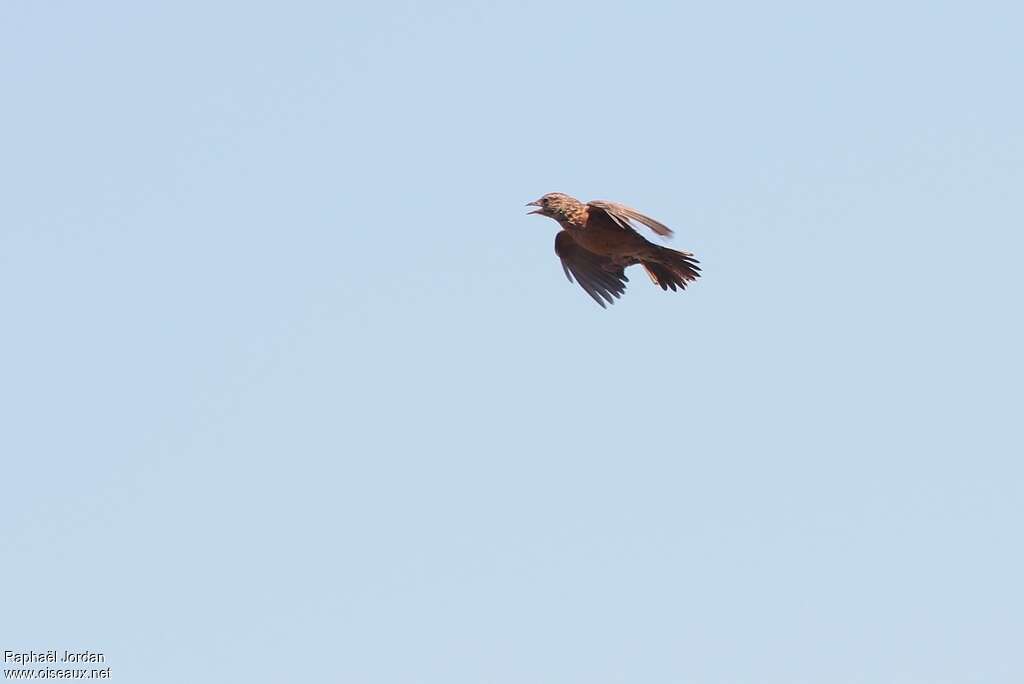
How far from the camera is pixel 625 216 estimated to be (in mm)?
23203

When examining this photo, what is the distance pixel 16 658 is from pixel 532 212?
8789 mm

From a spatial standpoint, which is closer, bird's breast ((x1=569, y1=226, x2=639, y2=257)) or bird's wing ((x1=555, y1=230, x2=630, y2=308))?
bird's breast ((x1=569, y1=226, x2=639, y2=257))

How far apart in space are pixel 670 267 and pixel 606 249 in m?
0.87

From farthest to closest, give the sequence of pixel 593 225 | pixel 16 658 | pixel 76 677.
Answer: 1. pixel 593 225
2. pixel 76 677
3. pixel 16 658

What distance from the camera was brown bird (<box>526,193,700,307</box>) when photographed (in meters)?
23.5

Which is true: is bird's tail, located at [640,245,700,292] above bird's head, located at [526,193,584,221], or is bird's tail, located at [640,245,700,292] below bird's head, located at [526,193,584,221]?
below

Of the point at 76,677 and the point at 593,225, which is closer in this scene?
the point at 76,677

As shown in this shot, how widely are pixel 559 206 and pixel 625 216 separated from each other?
5.06ft

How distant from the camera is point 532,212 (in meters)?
25.0

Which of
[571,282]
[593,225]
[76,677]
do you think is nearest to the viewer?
[76,677]

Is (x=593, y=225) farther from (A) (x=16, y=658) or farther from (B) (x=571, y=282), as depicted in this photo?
(A) (x=16, y=658)

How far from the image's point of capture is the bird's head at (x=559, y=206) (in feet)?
80.2

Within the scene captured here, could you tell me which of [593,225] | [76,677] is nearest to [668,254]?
[593,225]

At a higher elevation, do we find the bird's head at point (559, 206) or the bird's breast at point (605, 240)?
the bird's head at point (559, 206)
